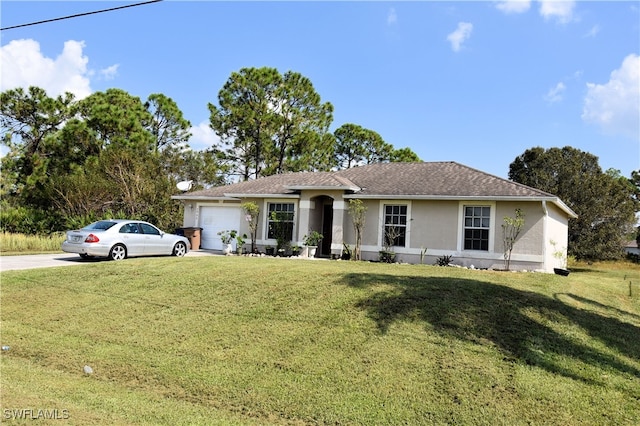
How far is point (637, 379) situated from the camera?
5.89m

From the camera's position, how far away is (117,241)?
15.1 m

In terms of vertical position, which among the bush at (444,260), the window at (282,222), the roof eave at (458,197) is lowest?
the bush at (444,260)

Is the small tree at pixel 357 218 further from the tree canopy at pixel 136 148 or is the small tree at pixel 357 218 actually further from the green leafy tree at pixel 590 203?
the green leafy tree at pixel 590 203

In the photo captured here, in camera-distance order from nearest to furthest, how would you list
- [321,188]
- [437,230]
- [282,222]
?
[437,230] < [321,188] < [282,222]

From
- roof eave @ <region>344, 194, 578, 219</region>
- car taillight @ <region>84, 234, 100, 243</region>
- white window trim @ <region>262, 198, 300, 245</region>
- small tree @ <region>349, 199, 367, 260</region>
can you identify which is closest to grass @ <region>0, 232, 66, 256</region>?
car taillight @ <region>84, 234, 100, 243</region>

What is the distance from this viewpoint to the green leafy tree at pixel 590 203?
89.0 feet

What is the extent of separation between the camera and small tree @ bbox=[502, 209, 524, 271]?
49.3 ft

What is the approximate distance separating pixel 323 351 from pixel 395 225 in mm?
11437

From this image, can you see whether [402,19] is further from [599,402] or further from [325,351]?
[599,402]

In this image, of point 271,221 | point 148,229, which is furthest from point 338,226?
point 148,229

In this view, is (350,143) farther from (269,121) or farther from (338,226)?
(338,226)

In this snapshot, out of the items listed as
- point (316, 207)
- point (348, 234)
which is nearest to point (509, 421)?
point (348, 234)

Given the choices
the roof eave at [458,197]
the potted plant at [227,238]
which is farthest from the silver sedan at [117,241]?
the roof eave at [458,197]

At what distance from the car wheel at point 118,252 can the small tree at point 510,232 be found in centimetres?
1289
